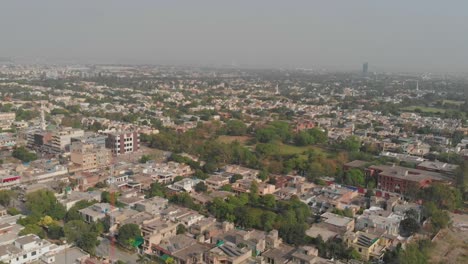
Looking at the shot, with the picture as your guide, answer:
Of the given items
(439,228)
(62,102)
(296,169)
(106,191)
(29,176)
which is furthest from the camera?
(62,102)

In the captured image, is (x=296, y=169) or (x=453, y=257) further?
(x=296, y=169)

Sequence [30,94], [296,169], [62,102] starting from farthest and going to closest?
[30,94] < [62,102] < [296,169]

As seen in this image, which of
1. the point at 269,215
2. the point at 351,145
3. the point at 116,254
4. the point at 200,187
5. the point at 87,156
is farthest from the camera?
the point at 351,145

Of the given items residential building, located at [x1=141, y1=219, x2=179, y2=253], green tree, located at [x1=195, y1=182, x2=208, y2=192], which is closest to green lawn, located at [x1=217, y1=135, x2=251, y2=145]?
green tree, located at [x1=195, y1=182, x2=208, y2=192]

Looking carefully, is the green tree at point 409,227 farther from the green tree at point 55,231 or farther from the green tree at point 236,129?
the green tree at point 236,129

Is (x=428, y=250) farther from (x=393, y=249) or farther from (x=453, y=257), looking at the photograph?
(x=393, y=249)

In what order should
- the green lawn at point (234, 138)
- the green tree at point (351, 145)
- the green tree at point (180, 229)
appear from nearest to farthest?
the green tree at point (180, 229)
the green tree at point (351, 145)
the green lawn at point (234, 138)

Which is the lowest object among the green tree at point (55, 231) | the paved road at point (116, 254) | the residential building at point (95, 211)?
the paved road at point (116, 254)

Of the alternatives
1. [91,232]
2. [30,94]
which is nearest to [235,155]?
[91,232]

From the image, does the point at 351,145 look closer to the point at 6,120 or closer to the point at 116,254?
the point at 116,254

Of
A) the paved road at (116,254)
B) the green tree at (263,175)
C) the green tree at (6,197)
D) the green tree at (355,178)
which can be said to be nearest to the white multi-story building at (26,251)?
the paved road at (116,254)

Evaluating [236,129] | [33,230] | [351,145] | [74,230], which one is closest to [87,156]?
[33,230]
